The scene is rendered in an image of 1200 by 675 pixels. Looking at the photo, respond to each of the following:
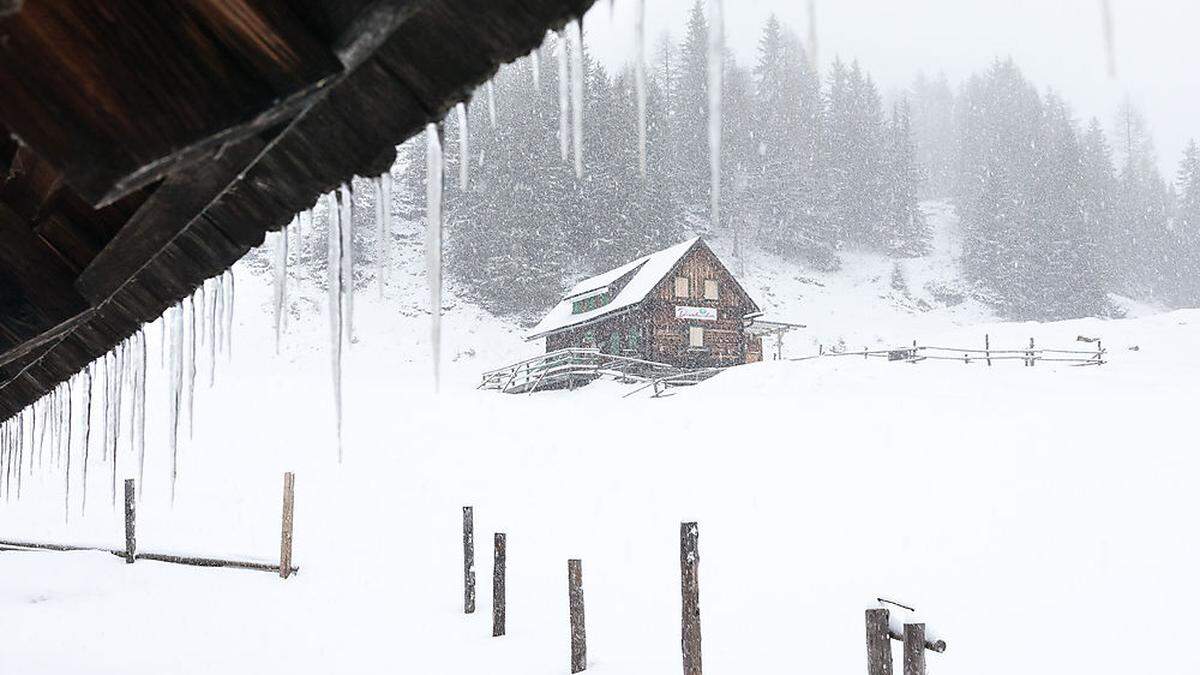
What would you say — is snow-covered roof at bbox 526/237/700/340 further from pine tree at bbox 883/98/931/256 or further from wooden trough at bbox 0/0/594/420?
pine tree at bbox 883/98/931/256

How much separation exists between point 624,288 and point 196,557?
23.0 m

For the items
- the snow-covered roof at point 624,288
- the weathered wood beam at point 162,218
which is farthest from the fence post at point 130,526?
the snow-covered roof at point 624,288

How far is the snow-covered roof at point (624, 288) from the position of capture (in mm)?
32688

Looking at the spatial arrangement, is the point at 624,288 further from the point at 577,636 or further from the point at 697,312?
the point at 577,636

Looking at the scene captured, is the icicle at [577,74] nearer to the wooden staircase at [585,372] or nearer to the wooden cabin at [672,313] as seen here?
the wooden staircase at [585,372]

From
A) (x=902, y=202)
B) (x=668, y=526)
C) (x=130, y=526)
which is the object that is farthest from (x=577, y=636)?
(x=902, y=202)

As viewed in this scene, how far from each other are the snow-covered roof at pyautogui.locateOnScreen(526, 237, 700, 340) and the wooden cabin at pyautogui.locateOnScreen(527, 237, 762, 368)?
0.14 ft

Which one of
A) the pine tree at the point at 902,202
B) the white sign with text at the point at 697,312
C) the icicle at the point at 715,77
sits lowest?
the icicle at the point at 715,77

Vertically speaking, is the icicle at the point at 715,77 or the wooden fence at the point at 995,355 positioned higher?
the wooden fence at the point at 995,355

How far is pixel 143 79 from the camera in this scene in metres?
1.17

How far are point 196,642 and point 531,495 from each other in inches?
363

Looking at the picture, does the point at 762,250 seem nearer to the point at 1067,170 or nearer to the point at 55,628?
the point at 1067,170

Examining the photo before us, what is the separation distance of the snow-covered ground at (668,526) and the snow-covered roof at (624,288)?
227 inches

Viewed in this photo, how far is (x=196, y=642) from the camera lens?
33.4 feet
